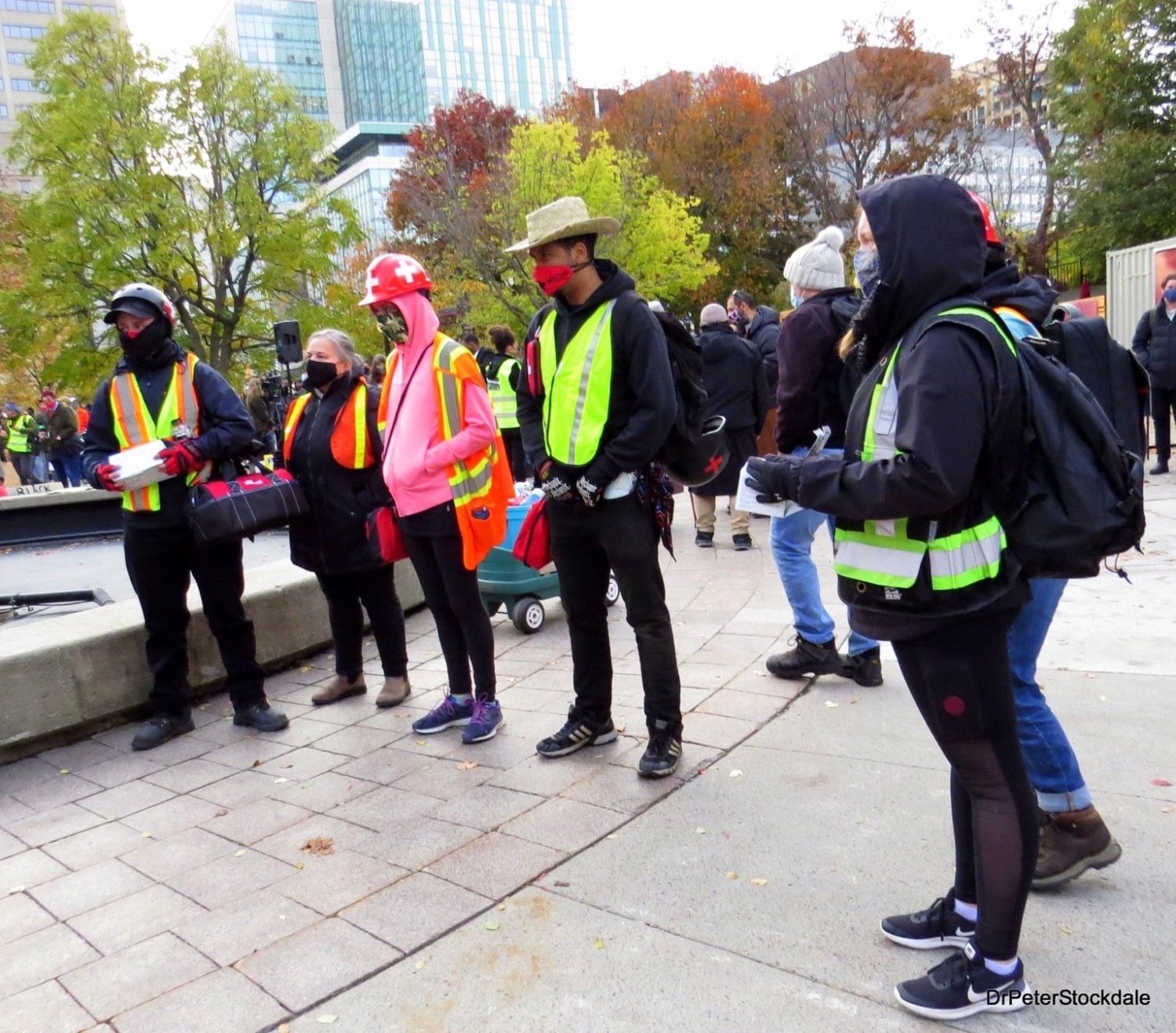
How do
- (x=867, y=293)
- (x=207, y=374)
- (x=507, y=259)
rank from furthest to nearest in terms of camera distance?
1. (x=507, y=259)
2. (x=207, y=374)
3. (x=867, y=293)

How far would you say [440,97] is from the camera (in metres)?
97.2

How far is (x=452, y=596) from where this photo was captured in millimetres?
4516

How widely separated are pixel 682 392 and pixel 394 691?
232cm

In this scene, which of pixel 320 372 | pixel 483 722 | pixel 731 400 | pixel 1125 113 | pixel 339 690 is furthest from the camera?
pixel 1125 113

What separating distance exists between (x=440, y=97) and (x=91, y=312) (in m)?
83.3

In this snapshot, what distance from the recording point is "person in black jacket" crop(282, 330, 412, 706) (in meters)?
5.00

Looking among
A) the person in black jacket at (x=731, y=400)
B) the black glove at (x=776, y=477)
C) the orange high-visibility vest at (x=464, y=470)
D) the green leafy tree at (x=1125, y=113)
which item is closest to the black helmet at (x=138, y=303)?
the orange high-visibility vest at (x=464, y=470)

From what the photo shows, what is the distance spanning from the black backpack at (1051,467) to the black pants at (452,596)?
2693 millimetres

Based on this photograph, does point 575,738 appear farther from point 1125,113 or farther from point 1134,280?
point 1125,113

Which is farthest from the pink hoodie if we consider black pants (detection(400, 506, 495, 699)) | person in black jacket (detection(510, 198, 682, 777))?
person in black jacket (detection(510, 198, 682, 777))

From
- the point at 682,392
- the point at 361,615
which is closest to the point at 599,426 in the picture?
the point at 682,392

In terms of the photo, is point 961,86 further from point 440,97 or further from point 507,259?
point 440,97

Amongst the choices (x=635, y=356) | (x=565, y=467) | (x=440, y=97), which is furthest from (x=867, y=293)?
(x=440, y=97)

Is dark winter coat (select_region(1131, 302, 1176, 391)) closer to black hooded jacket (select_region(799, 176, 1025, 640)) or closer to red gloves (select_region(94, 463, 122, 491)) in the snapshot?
black hooded jacket (select_region(799, 176, 1025, 640))
